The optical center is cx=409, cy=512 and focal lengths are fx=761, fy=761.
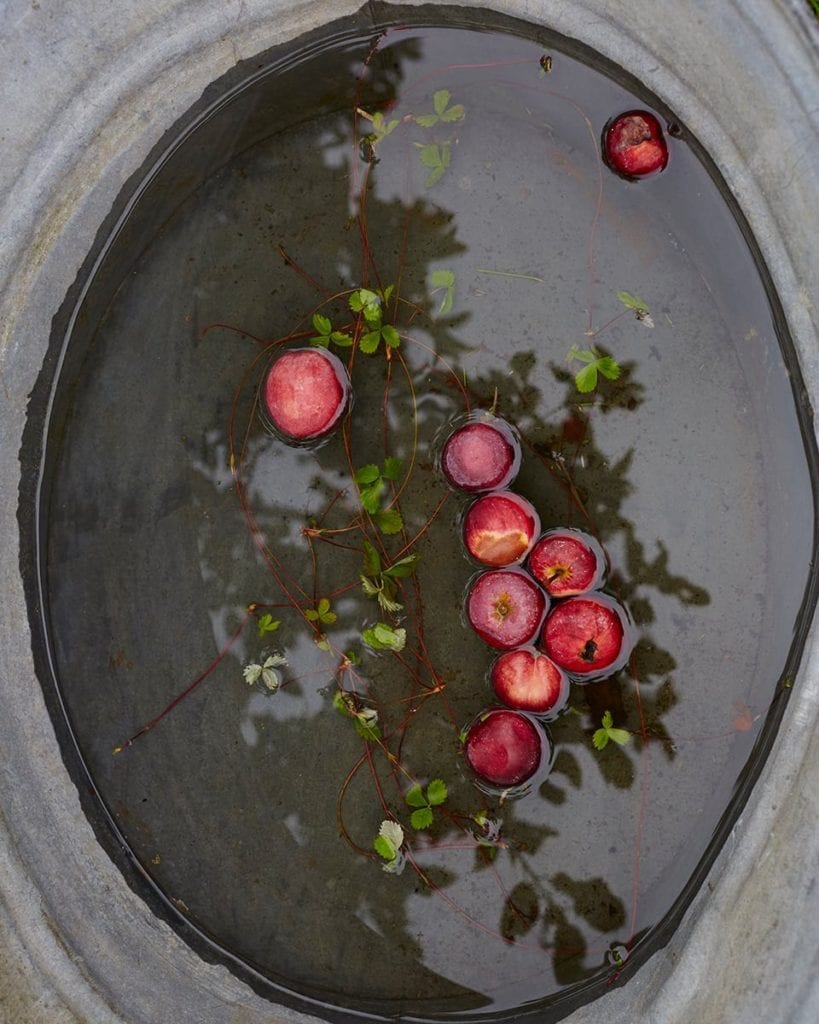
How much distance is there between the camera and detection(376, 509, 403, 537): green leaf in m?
3.02

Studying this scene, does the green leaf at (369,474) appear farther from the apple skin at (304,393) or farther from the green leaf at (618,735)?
the green leaf at (618,735)

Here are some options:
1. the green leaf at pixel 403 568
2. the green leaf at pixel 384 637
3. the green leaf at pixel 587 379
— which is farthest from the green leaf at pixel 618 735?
the green leaf at pixel 587 379

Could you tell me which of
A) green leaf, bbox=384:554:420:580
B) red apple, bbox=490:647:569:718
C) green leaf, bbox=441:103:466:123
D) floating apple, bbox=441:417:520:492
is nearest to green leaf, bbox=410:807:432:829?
red apple, bbox=490:647:569:718

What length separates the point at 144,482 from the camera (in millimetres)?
3193

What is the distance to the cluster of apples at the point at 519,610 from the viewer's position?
2781 mm

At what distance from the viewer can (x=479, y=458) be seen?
2830 mm

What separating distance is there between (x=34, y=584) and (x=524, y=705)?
6.87 feet

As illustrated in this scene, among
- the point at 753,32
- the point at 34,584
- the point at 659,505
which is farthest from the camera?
the point at 34,584

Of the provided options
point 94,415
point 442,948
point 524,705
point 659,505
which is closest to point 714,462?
point 659,505

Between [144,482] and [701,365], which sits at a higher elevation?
[701,365]

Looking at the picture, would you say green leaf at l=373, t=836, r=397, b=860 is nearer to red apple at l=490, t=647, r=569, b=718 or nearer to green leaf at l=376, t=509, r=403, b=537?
red apple at l=490, t=647, r=569, b=718

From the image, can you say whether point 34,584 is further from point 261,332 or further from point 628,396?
point 628,396

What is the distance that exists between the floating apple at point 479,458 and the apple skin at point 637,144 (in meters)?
1.17

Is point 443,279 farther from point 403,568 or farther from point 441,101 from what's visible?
point 403,568
